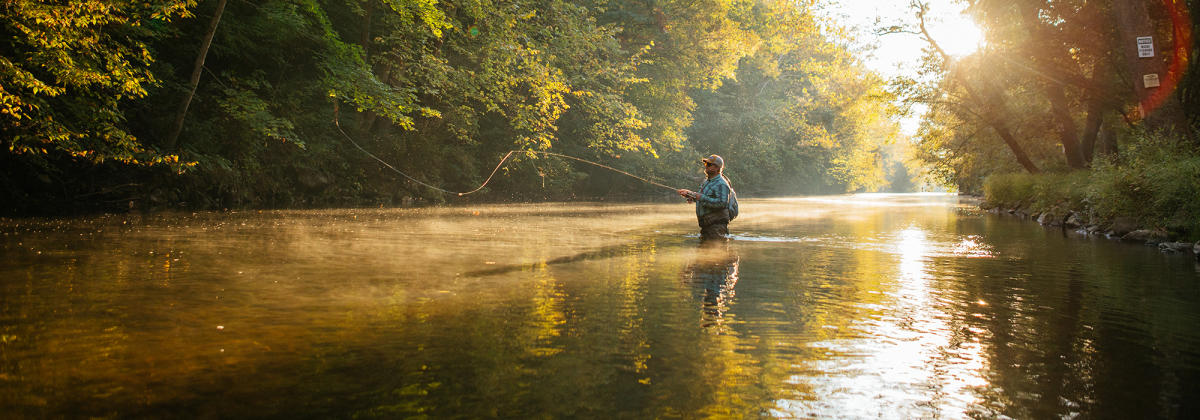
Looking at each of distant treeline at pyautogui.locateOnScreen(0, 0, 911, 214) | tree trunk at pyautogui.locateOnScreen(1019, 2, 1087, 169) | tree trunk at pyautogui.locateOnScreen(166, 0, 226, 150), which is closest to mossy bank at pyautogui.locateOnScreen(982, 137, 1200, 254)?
tree trunk at pyautogui.locateOnScreen(1019, 2, 1087, 169)

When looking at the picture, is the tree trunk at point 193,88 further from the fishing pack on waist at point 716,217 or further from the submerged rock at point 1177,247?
the submerged rock at point 1177,247

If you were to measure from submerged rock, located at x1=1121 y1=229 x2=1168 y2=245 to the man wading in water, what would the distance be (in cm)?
817

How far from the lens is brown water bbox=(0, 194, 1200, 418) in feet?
14.1

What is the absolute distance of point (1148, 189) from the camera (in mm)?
15656

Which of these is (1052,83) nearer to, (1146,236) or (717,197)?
(1146,236)

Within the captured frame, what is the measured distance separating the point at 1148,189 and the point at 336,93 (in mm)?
20876

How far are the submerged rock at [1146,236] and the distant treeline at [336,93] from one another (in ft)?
53.2

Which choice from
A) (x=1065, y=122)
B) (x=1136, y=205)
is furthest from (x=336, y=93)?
(x=1065, y=122)

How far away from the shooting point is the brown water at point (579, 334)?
4.29 meters

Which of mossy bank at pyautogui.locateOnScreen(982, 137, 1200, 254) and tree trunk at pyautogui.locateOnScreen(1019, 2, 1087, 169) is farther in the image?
tree trunk at pyautogui.locateOnScreen(1019, 2, 1087, 169)

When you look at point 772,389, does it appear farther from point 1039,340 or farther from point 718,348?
point 1039,340

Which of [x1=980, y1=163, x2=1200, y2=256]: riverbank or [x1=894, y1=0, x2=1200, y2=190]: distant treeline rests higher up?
[x1=894, y1=0, x2=1200, y2=190]: distant treeline

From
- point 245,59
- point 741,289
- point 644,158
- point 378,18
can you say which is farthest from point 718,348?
point 644,158

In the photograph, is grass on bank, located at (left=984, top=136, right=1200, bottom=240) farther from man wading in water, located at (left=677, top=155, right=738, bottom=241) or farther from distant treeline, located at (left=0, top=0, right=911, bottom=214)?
distant treeline, located at (left=0, top=0, right=911, bottom=214)
